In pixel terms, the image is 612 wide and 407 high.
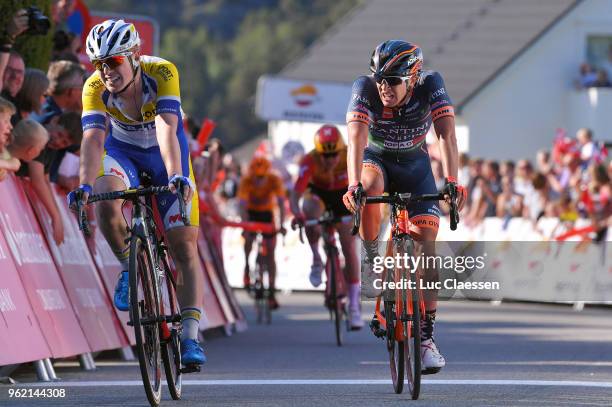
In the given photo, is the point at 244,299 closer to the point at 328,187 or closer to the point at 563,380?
the point at 328,187

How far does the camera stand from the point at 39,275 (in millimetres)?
11773

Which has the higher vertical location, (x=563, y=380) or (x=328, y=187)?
(x=328, y=187)

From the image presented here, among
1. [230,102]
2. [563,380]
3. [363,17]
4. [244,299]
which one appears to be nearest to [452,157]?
[563,380]

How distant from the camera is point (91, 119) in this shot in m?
9.88

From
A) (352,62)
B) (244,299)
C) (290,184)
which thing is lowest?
(244,299)

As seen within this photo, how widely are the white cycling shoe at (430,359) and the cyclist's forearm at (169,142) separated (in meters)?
1.96

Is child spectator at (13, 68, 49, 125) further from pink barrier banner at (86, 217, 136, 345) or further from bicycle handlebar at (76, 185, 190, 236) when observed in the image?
bicycle handlebar at (76, 185, 190, 236)

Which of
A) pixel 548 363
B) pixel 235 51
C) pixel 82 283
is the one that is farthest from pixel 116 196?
pixel 235 51

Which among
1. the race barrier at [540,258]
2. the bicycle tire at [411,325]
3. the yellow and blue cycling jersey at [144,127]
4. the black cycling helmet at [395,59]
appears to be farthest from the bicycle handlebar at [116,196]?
the race barrier at [540,258]

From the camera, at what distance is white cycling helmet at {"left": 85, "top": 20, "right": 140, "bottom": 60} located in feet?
31.0

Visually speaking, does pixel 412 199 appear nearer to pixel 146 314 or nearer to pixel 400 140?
pixel 400 140

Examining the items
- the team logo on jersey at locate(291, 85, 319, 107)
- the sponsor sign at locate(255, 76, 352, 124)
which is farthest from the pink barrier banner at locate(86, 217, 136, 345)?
the team logo on jersey at locate(291, 85, 319, 107)

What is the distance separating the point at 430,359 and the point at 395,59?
188cm

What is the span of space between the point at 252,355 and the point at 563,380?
373 cm
